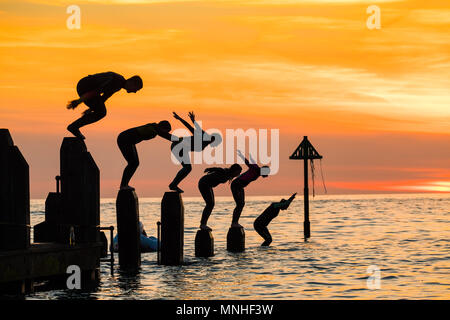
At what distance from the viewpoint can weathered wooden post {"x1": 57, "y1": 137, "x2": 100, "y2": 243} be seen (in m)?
18.7

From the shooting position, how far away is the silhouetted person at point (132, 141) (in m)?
21.2

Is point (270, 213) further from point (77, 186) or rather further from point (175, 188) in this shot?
point (77, 186)

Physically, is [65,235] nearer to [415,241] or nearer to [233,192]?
[233,192]

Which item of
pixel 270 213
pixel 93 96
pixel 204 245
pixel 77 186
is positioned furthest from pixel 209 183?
pixel 77 186

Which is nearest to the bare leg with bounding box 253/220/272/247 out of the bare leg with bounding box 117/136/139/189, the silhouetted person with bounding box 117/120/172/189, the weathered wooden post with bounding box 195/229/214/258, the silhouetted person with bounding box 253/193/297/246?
the silhouetted person with bounding box 253/193/297/246

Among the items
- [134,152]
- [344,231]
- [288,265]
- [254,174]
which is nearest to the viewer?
[134,152]

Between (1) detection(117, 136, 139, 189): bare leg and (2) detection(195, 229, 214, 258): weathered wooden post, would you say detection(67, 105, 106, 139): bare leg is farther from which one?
(2) detection(195, 229, 214, 258): weathered wooden post

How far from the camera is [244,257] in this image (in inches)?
1168

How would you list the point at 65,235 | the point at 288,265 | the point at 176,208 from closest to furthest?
the point at 65,235
the point at 176,208
the point at 288,265

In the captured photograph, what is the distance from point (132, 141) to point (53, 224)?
10.6 ft

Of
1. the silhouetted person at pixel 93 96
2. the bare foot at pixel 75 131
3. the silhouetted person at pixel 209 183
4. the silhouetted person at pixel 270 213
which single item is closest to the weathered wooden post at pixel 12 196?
the bare foot at pixel 75 131

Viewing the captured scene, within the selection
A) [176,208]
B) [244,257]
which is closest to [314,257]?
[244,257]

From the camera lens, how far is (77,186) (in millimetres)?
18672

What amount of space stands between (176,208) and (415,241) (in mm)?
21132
